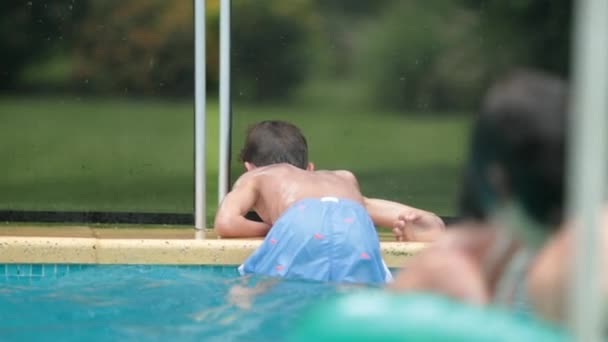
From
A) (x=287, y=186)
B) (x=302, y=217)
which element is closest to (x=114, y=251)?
(x=287, y=186)

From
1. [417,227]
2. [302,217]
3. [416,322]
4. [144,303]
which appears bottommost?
[144,303]

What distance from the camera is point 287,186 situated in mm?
5641

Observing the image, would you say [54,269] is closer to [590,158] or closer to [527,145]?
[527,145]

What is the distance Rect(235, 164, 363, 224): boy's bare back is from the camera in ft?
18.3

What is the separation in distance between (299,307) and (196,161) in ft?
6.46

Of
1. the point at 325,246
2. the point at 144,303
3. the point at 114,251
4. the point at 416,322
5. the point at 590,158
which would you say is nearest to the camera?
the point at 590,158

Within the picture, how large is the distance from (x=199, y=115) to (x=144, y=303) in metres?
1.73

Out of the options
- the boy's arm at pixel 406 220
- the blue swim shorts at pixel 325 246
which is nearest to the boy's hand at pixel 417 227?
the boy's arm at pixel 406 220

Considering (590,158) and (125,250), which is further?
(125,250)

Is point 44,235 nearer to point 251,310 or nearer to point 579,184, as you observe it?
point 251,310

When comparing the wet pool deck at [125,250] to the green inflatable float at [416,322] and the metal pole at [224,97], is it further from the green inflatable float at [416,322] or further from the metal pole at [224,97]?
the green inflatable float at [416,322]

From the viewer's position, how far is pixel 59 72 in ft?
33.0

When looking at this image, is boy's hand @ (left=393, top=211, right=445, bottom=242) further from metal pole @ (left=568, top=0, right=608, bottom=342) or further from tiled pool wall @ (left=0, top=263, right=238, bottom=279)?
metal pole @ (left=568, top=0, right=608, bottom=342)

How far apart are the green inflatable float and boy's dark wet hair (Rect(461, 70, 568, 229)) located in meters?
0.23
